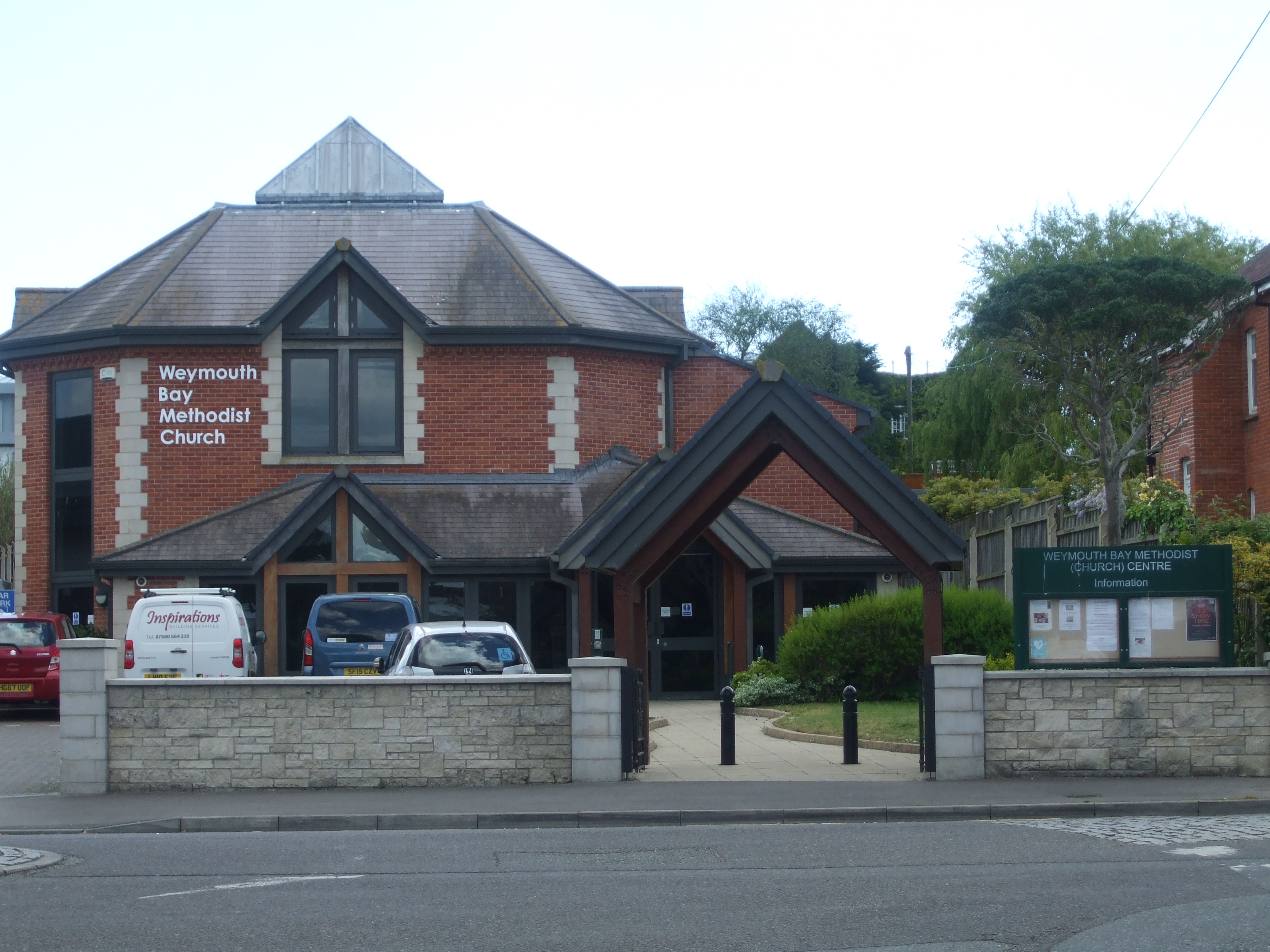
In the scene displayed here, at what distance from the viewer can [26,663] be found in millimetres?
22656

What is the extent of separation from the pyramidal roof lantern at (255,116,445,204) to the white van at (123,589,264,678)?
14574 millimetres

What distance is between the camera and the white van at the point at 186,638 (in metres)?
19.6

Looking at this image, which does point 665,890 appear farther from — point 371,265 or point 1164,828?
point 371,265

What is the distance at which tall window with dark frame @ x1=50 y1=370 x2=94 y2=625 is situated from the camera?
2819cm

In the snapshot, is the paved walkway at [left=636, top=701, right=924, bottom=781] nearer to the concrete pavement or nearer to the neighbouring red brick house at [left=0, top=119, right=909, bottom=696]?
the concrete pavement

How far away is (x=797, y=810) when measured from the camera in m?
12.5

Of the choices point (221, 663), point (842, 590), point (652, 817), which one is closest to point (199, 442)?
point (221, 663)

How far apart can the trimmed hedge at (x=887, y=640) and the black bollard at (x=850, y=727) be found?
6586mm

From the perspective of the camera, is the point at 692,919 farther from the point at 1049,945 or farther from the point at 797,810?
the point at 797,810

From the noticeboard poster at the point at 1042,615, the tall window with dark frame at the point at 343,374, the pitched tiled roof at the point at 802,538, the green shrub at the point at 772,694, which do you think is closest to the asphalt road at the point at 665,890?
the noticeboard poster at the point at 1042,615

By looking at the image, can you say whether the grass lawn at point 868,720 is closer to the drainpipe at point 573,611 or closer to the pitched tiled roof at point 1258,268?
the drainpipe at point 573,611

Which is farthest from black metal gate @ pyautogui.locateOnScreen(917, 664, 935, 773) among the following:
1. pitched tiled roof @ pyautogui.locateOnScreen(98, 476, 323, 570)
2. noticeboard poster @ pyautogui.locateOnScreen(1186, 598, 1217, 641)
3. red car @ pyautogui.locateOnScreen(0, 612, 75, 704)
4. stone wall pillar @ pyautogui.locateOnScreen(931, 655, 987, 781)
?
red car @ pyautogui.locateOnScreen(0, 612, 75, 704)

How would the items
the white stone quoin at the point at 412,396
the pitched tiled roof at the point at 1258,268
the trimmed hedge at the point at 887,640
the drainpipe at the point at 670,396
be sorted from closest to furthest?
the trimmed hedge at the point at 887,640 < the white stone quoin at the point at 412,396 < the pitched tiled roof at the point at 1258,268 < the drainpipe at the point at 670,396

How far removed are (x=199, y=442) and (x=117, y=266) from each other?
217 inches
